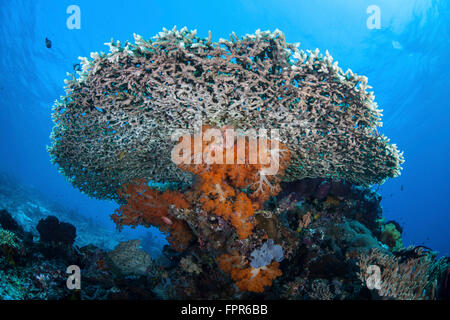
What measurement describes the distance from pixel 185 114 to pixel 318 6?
31668 mm

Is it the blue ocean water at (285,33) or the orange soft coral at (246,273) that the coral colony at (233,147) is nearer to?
the orange soft coral at (246,273)

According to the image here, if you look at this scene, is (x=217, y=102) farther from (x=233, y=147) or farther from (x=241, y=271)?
(x=241, y=271)

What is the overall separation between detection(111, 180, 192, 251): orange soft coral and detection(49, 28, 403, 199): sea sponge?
1397 millimetres

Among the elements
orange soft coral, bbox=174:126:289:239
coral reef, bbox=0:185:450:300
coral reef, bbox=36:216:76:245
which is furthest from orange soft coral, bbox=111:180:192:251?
coral reef, bbox=36:216:76:245

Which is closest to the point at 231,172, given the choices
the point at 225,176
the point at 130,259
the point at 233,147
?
the point at 225,176

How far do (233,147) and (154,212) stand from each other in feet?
9.07

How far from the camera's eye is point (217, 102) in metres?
5.24

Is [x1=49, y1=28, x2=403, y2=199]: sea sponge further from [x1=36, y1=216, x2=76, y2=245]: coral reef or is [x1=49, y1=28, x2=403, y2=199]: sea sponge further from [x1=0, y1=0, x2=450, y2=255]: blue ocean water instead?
[x1=0, y1=0, x2=450, y2=255]: blue ocean water

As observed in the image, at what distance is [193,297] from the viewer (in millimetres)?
4898

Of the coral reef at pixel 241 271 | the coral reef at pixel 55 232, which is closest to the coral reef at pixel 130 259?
the coral reef at pixel 241 271

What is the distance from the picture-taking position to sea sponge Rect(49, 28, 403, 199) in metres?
4.56

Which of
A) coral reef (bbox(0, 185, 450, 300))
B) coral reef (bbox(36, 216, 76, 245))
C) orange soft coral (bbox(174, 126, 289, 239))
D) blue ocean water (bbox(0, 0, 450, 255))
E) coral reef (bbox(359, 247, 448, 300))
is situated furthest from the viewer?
blue ocean water (bbox(0, 0, 450, 255))

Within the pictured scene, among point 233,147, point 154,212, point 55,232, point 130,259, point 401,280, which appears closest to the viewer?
point 401,280

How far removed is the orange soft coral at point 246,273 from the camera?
4859 mm
